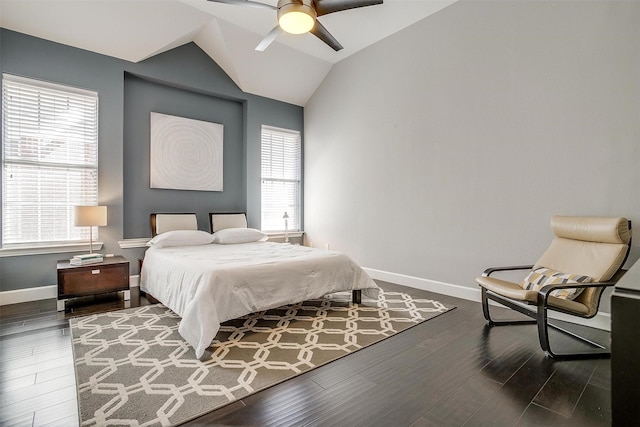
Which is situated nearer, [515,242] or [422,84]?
[515,242]

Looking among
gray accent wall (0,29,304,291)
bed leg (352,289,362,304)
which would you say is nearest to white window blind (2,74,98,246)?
gray accent wall (0,29,304,291)

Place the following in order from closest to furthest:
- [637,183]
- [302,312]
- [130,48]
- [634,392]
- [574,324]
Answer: [634,392] → [637,183] → [574,324] → [302,312] → [130,48]

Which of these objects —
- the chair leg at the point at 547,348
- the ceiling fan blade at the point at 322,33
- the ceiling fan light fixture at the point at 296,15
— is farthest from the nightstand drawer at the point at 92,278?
the chair leg at the point at 547,348

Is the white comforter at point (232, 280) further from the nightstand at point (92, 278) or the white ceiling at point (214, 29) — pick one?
the white ceiling at point (214, 29)

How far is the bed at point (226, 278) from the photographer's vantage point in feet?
7.98

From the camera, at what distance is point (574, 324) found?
2.97 meters

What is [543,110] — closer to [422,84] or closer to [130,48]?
[422,84]

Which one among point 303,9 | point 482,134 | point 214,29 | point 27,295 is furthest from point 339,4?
point 27,295

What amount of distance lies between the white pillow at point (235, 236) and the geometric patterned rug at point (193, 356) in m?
1.23

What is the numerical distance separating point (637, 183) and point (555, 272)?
97cm

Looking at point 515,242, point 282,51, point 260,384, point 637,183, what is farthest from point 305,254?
point 282,51

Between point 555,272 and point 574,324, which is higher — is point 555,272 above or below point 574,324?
above

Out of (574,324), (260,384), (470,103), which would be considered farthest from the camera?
(470,103)

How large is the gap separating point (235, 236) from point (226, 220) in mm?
593
